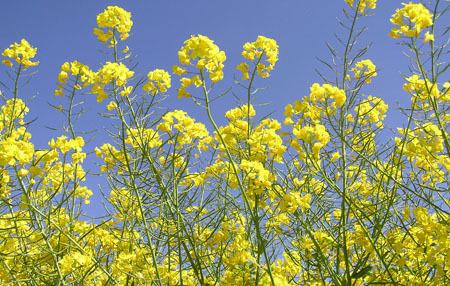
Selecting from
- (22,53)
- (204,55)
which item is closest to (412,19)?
(204,55)

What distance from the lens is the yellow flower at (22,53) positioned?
12.4 feet

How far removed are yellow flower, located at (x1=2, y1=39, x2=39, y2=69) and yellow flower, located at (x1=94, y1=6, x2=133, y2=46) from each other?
869 mm

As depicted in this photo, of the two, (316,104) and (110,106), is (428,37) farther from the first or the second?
(110,106)

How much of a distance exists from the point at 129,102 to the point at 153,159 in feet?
1.32

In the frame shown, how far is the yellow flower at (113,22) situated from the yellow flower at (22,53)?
87 cm

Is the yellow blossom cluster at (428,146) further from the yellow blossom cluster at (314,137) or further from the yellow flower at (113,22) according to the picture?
the yellow flower at (113,22)

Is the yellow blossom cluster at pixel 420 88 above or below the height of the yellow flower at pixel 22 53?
below

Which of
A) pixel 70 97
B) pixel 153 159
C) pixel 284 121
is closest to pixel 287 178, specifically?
pixel 284 121

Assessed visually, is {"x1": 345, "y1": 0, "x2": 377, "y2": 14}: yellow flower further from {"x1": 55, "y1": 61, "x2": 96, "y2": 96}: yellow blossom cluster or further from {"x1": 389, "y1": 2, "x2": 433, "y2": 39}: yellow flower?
{"x1": 55, "y1": 61, "x2": 96, "y2": 96}: yellow blossom cluster

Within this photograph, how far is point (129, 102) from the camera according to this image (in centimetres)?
310

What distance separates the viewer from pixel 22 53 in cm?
378

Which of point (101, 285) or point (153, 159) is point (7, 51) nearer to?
point (153, 159)

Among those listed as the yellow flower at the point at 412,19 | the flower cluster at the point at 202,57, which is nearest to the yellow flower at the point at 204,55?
the flower cluster at the point at 202,57

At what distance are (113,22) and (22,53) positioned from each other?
3.24 ft
